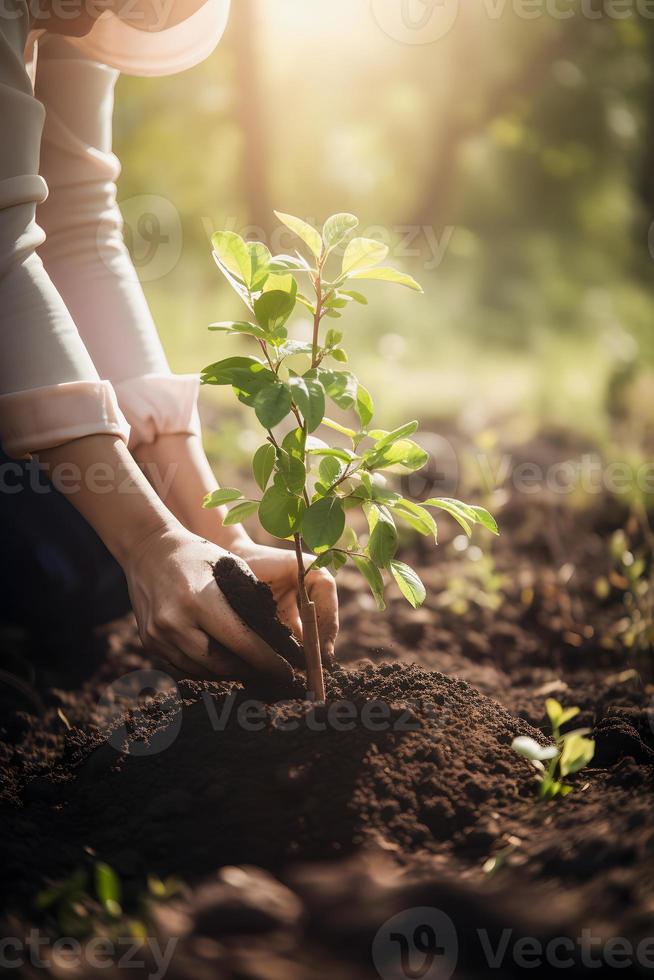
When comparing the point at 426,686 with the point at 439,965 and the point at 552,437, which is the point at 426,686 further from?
the point at 552,437

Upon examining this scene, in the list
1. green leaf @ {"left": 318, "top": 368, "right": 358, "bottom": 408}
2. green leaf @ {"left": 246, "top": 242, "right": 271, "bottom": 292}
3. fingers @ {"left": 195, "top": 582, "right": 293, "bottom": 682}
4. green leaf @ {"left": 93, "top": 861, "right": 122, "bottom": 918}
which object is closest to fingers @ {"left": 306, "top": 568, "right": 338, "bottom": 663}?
fingers @ {"left": 195, "top": 582, "right": 293, "bottom": 682}

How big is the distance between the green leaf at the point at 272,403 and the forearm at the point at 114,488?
408 millimetres

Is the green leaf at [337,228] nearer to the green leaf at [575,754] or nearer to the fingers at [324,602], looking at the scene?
the fingers at [324,602]

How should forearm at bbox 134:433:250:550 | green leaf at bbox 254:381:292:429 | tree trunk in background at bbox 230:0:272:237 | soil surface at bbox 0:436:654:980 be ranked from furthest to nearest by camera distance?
tree trunk in background at bbox 230:0:272:237 → forearm at bbox 134:433:250:550 → green leaf at bbox 254:381:292:429 → soil surface at bbox 0:436:654:980

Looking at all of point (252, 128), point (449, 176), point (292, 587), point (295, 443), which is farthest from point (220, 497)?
point (449, 176)

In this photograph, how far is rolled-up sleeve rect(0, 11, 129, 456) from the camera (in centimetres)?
161

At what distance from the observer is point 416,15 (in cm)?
538

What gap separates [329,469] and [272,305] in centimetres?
31

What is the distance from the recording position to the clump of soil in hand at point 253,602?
1545 mm

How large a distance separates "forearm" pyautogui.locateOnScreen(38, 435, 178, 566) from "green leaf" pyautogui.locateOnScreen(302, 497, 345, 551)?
0.35 m

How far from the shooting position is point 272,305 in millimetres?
1417

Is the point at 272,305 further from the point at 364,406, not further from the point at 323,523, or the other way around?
the point at 323,523

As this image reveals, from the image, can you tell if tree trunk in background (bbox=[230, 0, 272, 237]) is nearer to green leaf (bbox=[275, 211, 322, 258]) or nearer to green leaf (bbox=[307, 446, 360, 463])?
green leaf (bbox=[275, 211, 322, 258])

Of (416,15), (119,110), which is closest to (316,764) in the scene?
(416,15)
